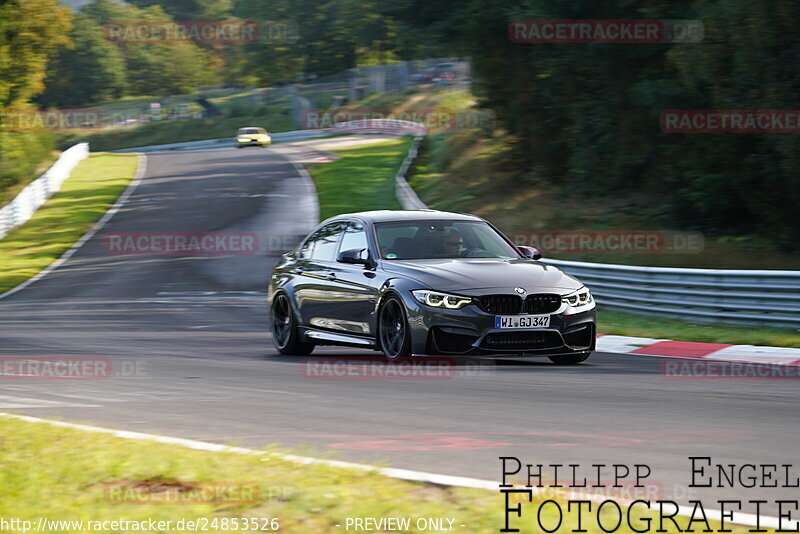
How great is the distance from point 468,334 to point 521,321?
0.51 m

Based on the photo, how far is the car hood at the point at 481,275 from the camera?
11.1 metres

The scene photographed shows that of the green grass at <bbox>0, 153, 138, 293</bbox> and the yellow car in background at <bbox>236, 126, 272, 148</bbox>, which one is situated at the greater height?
the yellow car in background at <bbox>236, 126, 272, 148</bbox>

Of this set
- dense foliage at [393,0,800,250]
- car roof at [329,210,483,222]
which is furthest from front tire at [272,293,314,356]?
dense foliage at [393,0,800,250]

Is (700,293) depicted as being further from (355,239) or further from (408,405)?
(408,405)

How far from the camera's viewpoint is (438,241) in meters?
12.4

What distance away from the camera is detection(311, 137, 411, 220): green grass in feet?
129

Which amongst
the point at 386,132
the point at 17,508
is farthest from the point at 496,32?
the point at 386,132

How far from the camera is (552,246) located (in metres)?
27.8

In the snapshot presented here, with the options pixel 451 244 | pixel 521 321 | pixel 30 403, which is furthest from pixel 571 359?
pixel 30 403

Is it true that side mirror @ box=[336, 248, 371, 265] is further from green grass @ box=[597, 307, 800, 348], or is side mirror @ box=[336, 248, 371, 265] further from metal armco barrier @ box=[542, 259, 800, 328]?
metal armco barrier @ box=[542, 259, 800, 328]

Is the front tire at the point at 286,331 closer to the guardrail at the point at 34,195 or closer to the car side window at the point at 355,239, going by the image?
the car side window at the point at 355,239

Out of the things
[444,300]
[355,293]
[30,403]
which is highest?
[444,300]

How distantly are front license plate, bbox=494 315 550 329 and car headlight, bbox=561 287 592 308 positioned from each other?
1.07 feet

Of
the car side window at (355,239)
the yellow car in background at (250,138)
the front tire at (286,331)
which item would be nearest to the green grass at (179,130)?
the yellow car in background at (250,138)
